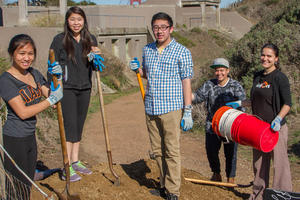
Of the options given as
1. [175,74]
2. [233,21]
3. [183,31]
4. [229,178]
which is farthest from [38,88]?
[233,21]

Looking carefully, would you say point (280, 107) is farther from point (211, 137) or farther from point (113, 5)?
point (113, 5)

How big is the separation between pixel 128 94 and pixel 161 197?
980cm

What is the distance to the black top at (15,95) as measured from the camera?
280 centimetres

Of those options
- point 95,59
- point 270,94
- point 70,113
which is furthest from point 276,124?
point 70,113

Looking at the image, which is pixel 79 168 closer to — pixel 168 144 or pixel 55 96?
pixel 168 144

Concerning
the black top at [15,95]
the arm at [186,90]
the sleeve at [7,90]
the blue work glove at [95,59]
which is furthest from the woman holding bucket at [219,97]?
the sleeve at [7,90]

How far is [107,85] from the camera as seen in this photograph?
14.1m

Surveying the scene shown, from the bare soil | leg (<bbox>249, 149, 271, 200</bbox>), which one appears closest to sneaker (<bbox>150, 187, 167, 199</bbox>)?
the bare soil

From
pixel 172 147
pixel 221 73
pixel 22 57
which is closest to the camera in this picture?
pixel 22 57

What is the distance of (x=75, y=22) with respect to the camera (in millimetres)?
3816

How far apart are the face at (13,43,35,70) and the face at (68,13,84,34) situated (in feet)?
3.13

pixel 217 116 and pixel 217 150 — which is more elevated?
pixel 217 116

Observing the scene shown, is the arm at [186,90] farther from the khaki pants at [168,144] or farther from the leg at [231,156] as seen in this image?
the leg at [231,156]

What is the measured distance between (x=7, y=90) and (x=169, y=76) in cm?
151
